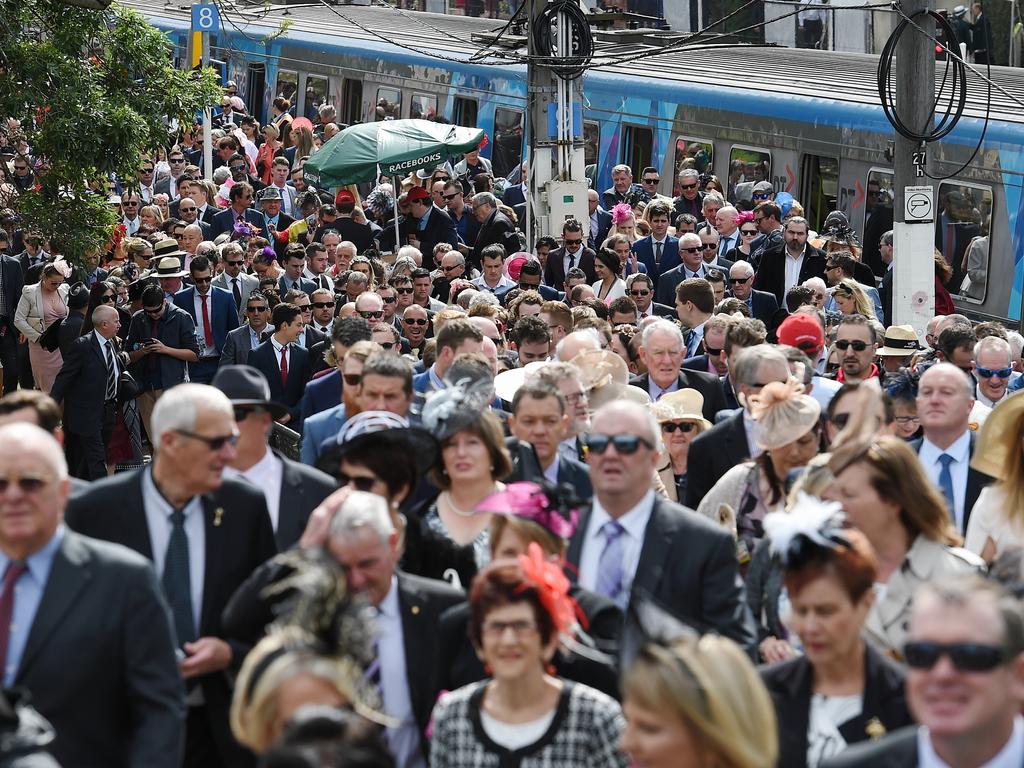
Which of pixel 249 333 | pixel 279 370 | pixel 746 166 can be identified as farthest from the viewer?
pixel 746 166

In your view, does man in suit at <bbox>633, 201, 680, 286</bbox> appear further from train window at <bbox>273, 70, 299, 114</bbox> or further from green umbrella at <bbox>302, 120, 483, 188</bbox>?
train window at <bbox>273, 70, 299, 114</bbox>

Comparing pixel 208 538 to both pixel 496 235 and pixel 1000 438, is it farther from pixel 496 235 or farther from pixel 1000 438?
pixel 496 235

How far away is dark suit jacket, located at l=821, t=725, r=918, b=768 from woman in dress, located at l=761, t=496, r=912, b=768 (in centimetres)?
67

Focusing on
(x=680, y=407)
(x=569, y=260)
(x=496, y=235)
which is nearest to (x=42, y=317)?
(x=569, y=260)

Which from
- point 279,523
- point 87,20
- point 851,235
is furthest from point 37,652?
point 851,235

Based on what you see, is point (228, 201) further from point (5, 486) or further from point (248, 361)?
point (5, 486)

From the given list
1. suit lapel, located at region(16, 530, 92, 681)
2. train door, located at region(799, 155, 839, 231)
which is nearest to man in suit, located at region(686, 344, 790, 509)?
suit lapel, located at region(16, 530, 92, 681)

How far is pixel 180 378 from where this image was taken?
49.3 feet

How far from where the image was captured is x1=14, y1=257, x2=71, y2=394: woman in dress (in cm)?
1557

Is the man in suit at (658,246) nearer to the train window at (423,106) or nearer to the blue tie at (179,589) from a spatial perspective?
the train window at (423,106)

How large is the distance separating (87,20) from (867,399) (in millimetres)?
8892

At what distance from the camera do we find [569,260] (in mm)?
17156

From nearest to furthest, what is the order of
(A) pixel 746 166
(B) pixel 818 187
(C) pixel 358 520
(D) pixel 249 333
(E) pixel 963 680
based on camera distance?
(E) pixel 963 680 → (C) pixel 358 520 → (D) pixel 249 333 → (B) pixel 818 187 → (A) pixel 746 166

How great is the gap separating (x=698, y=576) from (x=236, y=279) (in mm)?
10776
